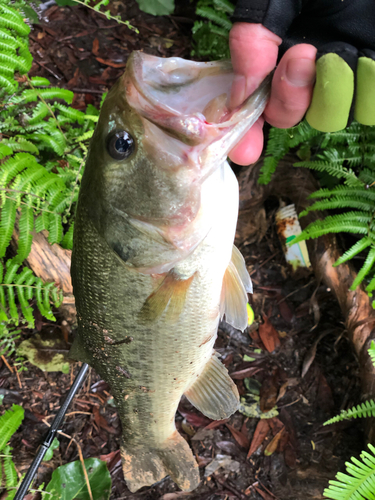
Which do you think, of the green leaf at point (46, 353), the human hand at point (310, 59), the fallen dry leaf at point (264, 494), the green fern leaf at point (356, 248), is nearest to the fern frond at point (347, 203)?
the green fern leaf at point (356, 248)

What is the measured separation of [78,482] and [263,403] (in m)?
1.55

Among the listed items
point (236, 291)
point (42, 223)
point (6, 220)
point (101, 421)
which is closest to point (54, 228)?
point (42, 223)

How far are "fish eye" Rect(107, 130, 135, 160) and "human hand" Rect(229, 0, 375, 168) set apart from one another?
42cm

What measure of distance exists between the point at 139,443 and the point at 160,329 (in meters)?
0.90

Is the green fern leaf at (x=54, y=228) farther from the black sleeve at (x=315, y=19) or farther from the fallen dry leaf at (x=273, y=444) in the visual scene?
the fallen dry leaf at (x=273, y=444)

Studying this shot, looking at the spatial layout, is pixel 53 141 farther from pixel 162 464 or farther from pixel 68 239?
pixel 162 464

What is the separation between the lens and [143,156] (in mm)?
1146

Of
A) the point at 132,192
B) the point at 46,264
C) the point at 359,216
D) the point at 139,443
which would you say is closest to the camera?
the point at 132,192

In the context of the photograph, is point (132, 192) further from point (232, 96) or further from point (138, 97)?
point (232, 96)

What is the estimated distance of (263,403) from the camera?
8.93 ft

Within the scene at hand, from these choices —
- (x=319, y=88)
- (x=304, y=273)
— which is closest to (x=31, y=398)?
(x=304, y=273)

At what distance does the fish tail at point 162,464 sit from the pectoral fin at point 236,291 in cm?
90

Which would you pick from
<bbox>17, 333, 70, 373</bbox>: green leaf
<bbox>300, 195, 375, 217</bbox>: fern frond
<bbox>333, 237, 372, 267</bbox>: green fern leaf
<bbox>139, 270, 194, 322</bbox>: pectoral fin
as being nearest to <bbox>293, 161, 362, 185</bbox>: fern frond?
<bbox>300, 195, 375, 217</bbox>: fern frond

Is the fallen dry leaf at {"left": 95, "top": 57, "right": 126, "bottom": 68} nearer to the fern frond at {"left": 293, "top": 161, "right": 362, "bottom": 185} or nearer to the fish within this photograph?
the fern frond at {"left": 293, "top": 161, "right": 362, "bottom": 185}
